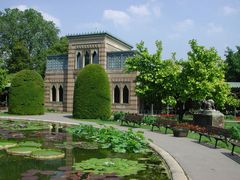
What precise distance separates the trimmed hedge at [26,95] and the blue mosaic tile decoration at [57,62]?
22.7ft

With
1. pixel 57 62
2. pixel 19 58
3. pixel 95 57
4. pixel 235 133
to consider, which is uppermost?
pixel 19 58

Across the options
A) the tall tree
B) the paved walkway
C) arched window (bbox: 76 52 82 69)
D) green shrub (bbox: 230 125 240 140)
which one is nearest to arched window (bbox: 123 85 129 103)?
arched window (bbox: 76 52 82 69)

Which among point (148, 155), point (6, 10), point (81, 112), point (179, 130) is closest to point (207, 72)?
point (179, 130)

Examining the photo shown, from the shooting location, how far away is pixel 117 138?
14.1 meters

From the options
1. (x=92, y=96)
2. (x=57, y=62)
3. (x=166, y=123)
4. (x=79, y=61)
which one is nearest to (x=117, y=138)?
(x=166, y=123)

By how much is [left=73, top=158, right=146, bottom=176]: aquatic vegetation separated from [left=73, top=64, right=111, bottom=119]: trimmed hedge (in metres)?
16.4

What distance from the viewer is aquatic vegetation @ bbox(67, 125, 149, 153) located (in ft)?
42.1

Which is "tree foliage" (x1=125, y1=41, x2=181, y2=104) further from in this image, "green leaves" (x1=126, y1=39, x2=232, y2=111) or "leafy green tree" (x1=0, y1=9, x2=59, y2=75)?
"leafy green tree" (x1=0, y1=9, x2=59, y2=75)

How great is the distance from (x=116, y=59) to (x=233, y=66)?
17657 millimetres

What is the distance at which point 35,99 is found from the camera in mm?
31094

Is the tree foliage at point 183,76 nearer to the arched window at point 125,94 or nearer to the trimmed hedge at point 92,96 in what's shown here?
the trimmed hedge at point 92,96

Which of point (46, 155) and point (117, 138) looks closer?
point (46, 155)

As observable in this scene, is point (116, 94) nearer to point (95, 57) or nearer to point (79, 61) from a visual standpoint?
point (95, 57)

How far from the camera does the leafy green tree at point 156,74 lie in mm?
23625
